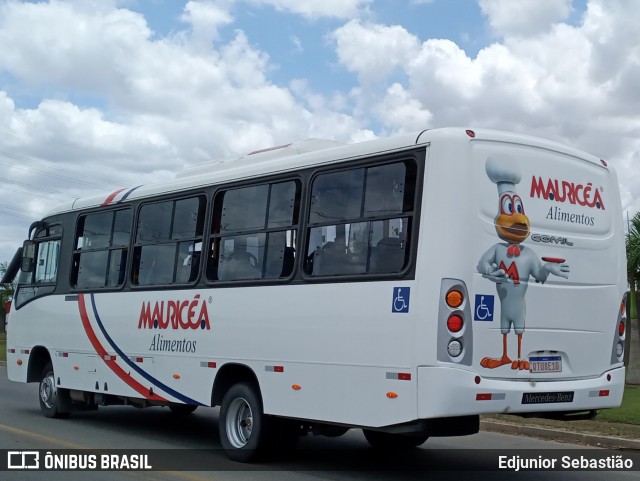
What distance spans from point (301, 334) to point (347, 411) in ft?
3.23

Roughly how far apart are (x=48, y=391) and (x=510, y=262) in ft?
27.1

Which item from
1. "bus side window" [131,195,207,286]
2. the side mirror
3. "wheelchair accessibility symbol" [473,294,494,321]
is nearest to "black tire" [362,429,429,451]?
"bus side window" [131,195,207,286]

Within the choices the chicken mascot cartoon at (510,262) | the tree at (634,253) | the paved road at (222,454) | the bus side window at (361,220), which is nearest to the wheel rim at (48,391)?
the paved road at (222,454)

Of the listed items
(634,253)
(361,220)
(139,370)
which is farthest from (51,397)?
(634,253)

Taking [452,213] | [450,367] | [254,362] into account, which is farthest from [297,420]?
[452,213]

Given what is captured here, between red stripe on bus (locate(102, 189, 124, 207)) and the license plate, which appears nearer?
the license plate

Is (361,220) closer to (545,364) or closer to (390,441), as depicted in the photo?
(545,364)

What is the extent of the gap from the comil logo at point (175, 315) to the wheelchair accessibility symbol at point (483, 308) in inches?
142

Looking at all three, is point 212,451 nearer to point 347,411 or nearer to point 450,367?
point 347,411

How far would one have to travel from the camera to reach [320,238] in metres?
9.22

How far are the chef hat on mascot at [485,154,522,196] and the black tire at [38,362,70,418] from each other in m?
7.88

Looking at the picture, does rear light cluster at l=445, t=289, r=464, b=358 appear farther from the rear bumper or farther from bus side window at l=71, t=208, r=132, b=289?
bus side window at l=71, t=208, r=132, b=289

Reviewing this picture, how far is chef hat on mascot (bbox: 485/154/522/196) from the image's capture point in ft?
27.5

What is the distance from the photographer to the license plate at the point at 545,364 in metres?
8.29
